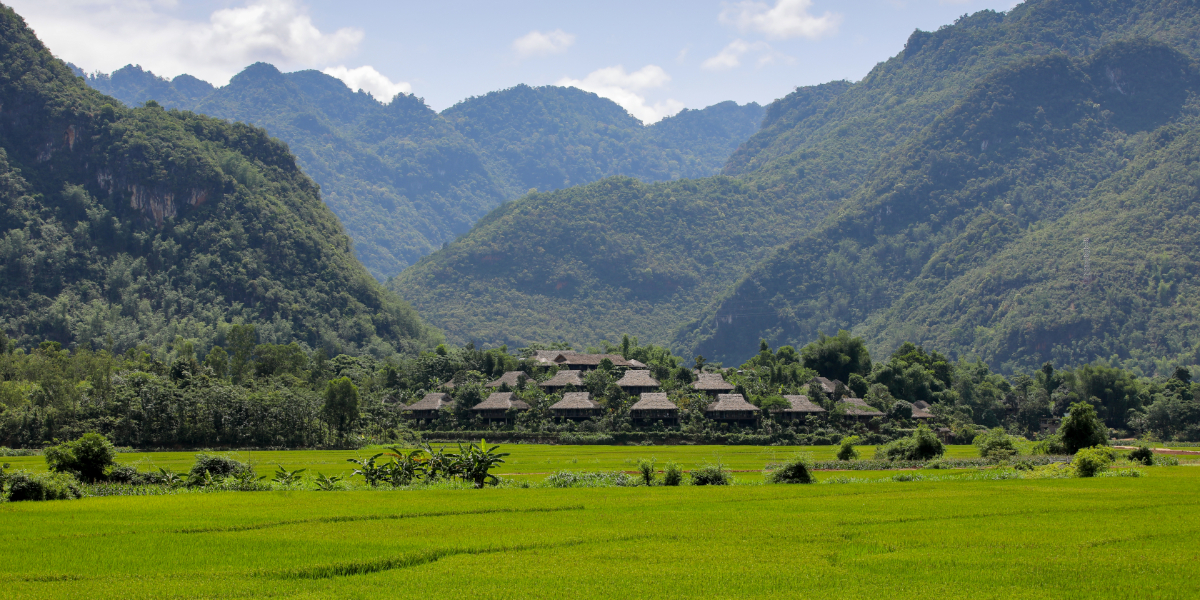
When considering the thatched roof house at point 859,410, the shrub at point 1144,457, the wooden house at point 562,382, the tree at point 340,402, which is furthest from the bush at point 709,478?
the wooden house at point 562,382

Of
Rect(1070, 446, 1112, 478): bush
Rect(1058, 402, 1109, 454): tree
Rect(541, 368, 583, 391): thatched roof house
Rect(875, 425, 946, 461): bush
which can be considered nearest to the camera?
Rect(1070, 446, 1112, 478): bush

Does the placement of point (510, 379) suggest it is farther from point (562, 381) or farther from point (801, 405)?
point (801, 405)

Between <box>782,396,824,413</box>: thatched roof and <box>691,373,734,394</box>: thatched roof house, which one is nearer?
<box>782,396,824,413</box>: thatched roof

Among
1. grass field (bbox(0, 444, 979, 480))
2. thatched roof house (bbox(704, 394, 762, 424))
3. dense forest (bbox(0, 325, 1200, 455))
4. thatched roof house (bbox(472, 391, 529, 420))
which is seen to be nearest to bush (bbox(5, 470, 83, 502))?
grass field (bbox(0, 444, 979, 480))

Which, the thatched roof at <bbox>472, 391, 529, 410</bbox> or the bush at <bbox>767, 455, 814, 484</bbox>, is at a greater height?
the thatched roof at <bbox>472, 391, 529, 410</bbox>

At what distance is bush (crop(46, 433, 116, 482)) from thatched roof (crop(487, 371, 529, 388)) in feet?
200

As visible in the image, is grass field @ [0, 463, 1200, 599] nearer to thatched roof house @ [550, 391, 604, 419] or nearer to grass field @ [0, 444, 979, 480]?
grass field @ [0, 444, 979, 480]

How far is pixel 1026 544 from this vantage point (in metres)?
21.8

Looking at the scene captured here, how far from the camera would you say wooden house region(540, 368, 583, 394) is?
314 ft

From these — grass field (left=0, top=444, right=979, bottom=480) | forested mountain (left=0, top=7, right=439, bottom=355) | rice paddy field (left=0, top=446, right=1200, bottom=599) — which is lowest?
grass field (left=0, top=444, right=979, bottom=480)

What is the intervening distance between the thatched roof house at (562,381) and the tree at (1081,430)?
49.8m

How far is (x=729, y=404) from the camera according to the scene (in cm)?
8250

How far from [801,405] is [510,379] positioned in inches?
1255

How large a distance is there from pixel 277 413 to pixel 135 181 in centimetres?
9535
